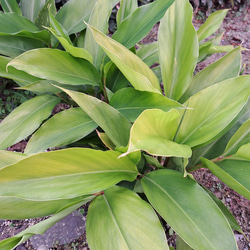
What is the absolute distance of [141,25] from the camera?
3.15 ft

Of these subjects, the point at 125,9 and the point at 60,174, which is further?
the point at 125,9

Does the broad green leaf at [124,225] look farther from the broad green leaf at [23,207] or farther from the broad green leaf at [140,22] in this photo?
the broad green leaf at [140,22]

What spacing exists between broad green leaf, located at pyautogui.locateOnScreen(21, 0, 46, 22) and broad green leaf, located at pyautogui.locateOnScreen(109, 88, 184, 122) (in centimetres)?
80

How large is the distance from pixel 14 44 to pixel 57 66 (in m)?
0.44

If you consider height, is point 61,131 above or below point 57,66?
below

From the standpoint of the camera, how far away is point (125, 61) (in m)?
0.75

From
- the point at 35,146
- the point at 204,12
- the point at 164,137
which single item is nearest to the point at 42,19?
the point at 35,146

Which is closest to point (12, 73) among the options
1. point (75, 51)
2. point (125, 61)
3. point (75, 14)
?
point (75, 51)

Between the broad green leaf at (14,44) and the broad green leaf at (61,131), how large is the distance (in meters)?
0.53

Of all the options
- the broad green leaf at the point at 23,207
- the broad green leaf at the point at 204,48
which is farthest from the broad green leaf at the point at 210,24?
the broad green leaf at the point at 23,207

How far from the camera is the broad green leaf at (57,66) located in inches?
32.3

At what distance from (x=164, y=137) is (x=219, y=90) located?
0.71 ft

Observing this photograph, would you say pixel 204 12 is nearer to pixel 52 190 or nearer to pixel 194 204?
pixel 194 204

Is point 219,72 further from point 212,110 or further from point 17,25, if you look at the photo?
point 17,25
